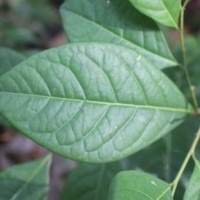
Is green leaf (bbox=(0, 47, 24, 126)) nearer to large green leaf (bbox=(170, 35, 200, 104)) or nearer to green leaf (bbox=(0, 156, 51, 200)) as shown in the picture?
green leaf (bbox=(0, 156, 51, 200))

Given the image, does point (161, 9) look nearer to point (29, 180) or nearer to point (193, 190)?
point (193, 190)

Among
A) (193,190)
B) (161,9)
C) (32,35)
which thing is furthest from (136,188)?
(32,35)

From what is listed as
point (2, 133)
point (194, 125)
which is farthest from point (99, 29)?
point (2, 133)

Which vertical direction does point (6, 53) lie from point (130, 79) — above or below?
below

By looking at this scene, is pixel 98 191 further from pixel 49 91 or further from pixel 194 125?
pixel 49 91

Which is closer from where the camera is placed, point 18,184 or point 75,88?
point 75,88
